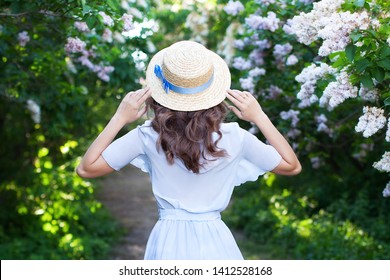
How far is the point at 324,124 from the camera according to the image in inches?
248

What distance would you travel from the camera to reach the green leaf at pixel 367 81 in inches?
137

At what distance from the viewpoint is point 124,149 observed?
2855 mm

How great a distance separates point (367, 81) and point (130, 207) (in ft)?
34.0

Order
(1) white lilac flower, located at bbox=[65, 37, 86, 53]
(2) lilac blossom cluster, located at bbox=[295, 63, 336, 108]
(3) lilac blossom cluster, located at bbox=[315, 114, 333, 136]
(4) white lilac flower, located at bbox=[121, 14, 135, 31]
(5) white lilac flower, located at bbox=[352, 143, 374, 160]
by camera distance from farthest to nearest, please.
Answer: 1. (5) white lilac flower, located at bbox=[352, 143, 374, 160]
2. (3) lilac blossom cluster, located at bbox=[315, 114, 333, 136]
3. (1) white lilac flower, located at bbox=[65, 37, 86, 53]
4. (4) white lilac flower, located at bbox=[121, 14, 135, 31]
5. (2) lilac blossom cluster, located at bbox=[295, 63, 336, 108]

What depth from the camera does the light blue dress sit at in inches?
113

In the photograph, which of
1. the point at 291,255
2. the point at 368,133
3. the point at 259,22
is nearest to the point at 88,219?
the point at 291,255

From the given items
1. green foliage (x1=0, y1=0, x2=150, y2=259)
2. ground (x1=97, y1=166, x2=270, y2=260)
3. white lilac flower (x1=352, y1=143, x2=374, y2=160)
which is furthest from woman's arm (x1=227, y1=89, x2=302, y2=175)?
ground (x1=97, y1=166, x2=270, y2=260)

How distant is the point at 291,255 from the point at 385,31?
537 centimetres

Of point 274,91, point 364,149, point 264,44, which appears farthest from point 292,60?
point 364,149

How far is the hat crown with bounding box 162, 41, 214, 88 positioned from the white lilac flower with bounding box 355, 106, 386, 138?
A: 1.08 m

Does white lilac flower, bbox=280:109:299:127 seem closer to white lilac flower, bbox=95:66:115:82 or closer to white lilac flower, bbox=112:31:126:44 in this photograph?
white lilac flower, bbox=95:66:115:82

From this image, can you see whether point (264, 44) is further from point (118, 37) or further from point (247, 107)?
point (247, 107)

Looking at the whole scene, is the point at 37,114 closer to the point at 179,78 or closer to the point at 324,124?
the point at 324,124

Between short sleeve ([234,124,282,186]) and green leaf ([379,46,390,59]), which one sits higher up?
green leaf ([379,46,390,59])
